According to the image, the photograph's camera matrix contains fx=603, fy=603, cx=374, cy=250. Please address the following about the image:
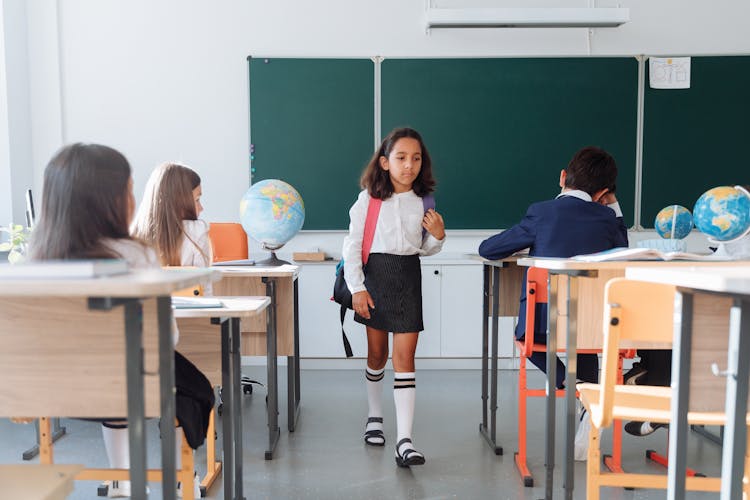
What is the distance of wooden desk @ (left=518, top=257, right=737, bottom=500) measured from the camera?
66.2 inches

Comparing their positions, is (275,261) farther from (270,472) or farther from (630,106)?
(630,106)

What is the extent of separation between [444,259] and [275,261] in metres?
1.62

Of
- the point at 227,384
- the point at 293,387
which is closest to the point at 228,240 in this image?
the point at 293,387

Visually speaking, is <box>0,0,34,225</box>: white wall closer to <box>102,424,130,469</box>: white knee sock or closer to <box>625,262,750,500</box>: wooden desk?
<box>102,424,130,469</box>: white knee sock

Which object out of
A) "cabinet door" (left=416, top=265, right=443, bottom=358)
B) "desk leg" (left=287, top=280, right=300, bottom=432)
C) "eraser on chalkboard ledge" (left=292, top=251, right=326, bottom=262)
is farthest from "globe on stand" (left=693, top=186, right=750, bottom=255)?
"eraser on chalkboard ledge" (left=292, top=251, right=326, bottom=262)

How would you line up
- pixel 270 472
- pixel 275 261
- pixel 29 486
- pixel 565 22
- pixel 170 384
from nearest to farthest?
pixel 29 486 → pixel 170 384 → pixel 270 472 → pixel 275 261 → pixel 565 22

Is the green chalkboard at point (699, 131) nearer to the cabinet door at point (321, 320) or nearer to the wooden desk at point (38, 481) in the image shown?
the cabinet door at point (321, 320)

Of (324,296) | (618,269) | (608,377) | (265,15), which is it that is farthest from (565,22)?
(608,377)

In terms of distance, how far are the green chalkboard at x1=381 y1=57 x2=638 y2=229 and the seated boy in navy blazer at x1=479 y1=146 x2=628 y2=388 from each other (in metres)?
1.71

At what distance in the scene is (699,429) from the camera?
2.81 m

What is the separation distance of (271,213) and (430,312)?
176cm

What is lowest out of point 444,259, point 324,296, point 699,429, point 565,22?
point 699,429

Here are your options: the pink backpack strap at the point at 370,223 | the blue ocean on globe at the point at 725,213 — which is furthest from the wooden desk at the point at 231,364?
the blue ocean on globe at the point at 725,213

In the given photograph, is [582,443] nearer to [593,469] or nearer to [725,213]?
[593,469]
